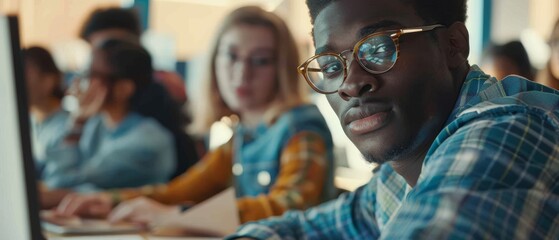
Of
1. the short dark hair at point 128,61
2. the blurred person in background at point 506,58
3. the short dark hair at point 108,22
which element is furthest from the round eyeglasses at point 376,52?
the short dark hair at point 108,22

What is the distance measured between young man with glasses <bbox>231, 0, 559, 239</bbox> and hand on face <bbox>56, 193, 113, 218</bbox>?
1.09m

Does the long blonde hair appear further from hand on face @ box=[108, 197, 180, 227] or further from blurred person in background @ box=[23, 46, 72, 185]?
blurred person in background @ box=[23, 46, 72, 185]

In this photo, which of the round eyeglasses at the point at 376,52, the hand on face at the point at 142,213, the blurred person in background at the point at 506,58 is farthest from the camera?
the blurred person in background at the point at 506,58

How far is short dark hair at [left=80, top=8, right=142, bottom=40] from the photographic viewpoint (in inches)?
113

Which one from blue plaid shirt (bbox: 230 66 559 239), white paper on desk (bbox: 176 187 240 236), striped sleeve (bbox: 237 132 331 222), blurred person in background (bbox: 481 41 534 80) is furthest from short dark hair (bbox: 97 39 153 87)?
blue plaid shirt (bbox: 230 66 559 239)

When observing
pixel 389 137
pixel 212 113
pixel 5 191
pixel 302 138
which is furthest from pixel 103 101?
pixel 389 137

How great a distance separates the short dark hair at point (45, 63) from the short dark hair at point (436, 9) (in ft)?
8.54

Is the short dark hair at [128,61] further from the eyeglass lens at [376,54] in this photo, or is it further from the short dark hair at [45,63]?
the eyeglass lens at [376,54]

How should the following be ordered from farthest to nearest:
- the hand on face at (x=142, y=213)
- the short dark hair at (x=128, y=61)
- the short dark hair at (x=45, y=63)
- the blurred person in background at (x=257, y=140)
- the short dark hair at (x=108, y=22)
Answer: the short dark hair at (x=45, y=63) → the short dark hair at (x=108, y=22) → the short dark hair at (x=128, y=61) → the blurred person in background at (x=257, y=140) → the hand on face at (x=142, y=213)

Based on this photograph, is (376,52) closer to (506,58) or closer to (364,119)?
(364,119)

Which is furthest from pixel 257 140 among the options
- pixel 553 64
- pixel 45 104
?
pixel 45 104

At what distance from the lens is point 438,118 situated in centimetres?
74

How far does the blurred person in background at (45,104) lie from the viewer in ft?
9.54

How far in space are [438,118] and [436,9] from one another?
0.13 meters
